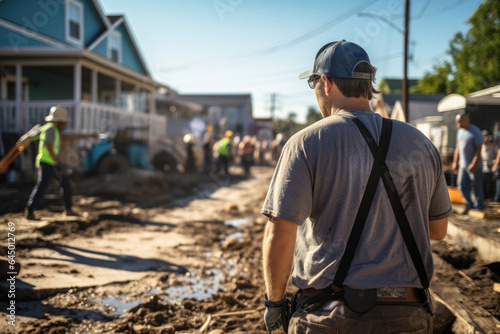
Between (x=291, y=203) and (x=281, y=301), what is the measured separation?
1.60 feet

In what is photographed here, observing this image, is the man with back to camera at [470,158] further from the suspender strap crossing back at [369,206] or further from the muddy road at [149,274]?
the suspender strap crossing back at [369,206]

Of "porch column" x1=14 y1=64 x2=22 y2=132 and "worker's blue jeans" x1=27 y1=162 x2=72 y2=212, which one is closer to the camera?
"worker's blue jeans" x1=27 y1=162 x2=72 y2=212

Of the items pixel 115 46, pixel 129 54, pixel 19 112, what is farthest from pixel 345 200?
pixel 129 54

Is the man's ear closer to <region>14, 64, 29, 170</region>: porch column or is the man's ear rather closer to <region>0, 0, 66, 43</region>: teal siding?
<region>14, 64, 29, 170</region>: porch column

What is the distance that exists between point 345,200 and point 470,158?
6.88 m

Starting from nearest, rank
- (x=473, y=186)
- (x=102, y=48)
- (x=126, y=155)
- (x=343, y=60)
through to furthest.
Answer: (x=343, y=60)
(x=473, y=186)
(x=126, y=155)
(x=102, y=48)

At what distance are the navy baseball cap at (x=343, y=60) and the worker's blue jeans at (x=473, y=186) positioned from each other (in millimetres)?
6749

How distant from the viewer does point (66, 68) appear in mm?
15938

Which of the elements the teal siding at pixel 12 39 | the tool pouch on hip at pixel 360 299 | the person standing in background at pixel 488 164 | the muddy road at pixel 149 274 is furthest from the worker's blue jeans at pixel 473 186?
the teal siding at pixel 12 39

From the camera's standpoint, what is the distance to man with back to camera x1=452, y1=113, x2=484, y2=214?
285 inches

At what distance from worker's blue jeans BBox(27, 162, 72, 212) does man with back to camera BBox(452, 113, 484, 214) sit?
7.73 metres

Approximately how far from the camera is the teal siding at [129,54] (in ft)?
74.1

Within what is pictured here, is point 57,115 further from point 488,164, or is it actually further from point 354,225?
point 488,164

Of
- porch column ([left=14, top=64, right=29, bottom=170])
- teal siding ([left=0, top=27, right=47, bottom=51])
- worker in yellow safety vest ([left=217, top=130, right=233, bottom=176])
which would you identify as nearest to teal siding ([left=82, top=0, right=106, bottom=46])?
teal siding ([left=0, top=27, right=47, bottom=51])
